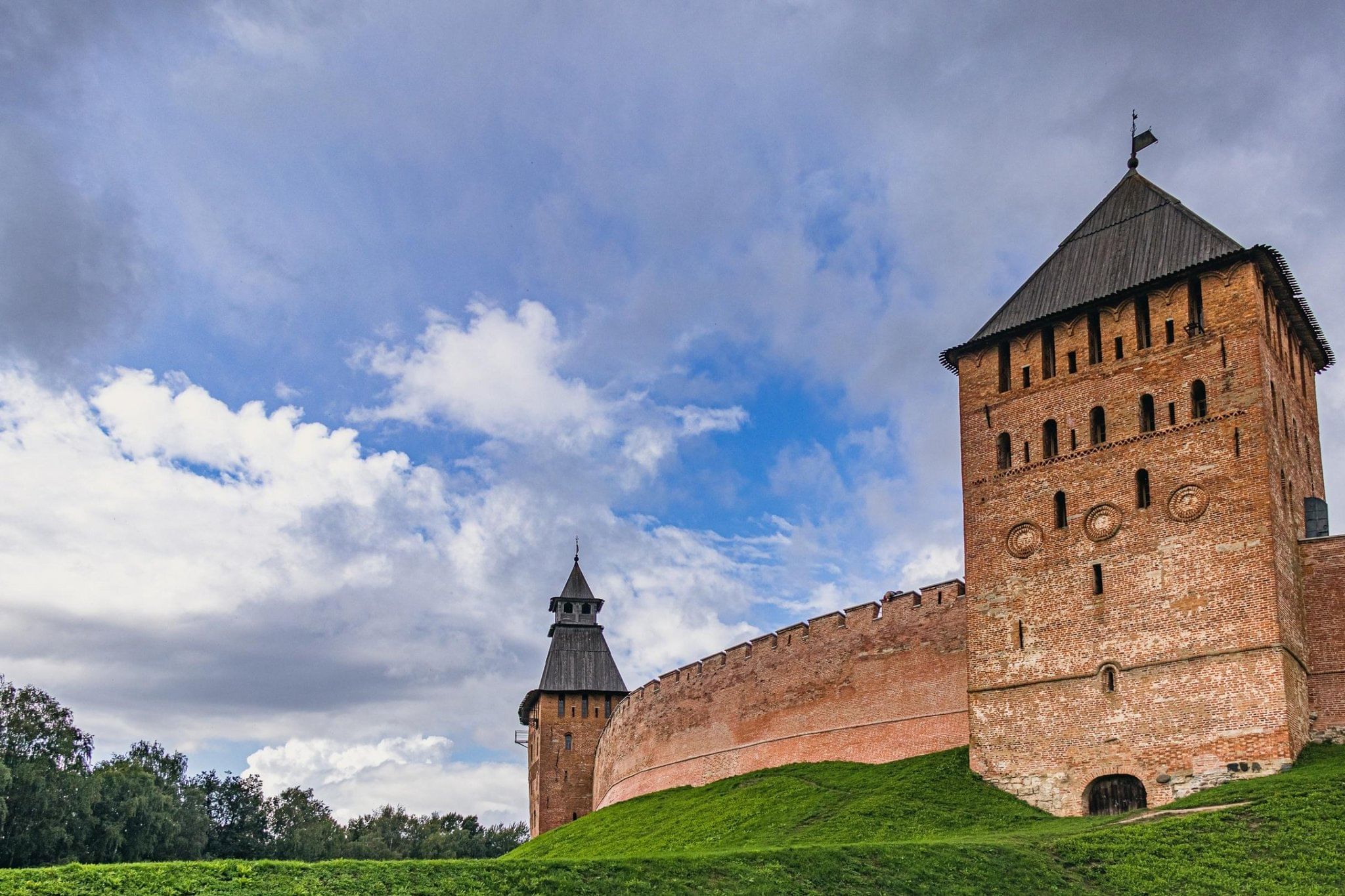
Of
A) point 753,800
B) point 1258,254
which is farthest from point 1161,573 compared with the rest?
point 753,800

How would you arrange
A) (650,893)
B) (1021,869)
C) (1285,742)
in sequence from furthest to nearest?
(1285,742)
(1021,869)
(650,893)

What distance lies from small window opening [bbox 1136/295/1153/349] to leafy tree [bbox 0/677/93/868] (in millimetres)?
33034

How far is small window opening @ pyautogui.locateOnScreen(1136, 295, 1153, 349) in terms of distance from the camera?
28328mm

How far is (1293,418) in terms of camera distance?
28.7 metres

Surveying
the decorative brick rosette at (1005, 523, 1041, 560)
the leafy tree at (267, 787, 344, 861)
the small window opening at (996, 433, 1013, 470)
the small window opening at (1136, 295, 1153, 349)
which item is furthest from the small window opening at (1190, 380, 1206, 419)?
the leafy tree at (267, 787, 344, 861)

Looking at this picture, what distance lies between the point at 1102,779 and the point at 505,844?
56818 mm

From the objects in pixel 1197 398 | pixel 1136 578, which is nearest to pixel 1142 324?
pixel 1197 398

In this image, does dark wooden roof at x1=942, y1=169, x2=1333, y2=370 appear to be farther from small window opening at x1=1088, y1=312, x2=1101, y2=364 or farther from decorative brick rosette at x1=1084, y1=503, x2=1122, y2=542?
decorative brick rosette at x1=1084, y1=503, x2=1122, y2=542

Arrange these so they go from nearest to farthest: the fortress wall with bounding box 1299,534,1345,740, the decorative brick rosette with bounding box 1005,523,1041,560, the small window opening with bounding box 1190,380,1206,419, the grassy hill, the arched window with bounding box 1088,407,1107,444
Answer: the grassy hill
the fortress wall with bounding box 1299,534,1345,740
the small window opening with bounding box 1190,380,1206,419
the arched window with bounding box 1088,407,1107,444
the decorative brick rosette with bounding box 1005,523,1041,560

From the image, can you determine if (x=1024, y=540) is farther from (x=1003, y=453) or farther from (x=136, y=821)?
(x=136, y=821)

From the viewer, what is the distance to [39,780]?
39938 mm

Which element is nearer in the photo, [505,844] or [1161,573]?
[1161,573]

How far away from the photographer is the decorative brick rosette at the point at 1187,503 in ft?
86.3

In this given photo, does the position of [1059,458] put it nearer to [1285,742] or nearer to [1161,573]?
[1161,573]
